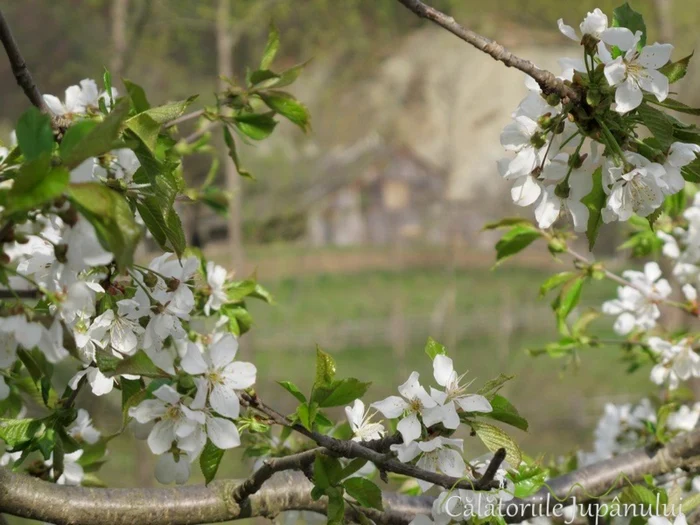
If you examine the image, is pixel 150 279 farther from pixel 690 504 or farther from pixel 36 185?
pixel 690 504

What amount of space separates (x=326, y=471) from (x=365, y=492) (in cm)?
3

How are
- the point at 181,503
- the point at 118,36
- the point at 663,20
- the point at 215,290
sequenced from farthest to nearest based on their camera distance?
the point at 118,36
the point at 663,20
the point at 215,290
the point at 181,503

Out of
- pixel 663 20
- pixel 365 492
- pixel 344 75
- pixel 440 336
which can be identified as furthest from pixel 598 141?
pixel 344 75

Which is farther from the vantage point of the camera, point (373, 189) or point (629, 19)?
point (373, 189)

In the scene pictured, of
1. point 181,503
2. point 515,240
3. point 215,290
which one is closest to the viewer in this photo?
point 181,503

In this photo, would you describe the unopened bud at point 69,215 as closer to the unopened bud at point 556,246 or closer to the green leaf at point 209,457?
the green leaf at point 209,457

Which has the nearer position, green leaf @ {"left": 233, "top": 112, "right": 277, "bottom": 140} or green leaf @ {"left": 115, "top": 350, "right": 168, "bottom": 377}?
green leaf @ {"left": 115, "top": 350, "right": 168, "bottom": 377}

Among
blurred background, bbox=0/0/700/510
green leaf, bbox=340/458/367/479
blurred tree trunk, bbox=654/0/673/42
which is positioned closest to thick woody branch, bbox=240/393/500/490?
green leaf, bbox=340/458/367/479

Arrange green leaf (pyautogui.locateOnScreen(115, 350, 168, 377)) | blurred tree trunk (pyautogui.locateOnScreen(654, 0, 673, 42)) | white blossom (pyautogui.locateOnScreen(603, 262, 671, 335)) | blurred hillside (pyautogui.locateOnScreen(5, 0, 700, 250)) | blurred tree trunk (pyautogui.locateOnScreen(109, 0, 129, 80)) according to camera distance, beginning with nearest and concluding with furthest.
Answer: green leaf (pyautogui.locateOnScreen(115, 350, 168, 377))
white blossom (pyautogui.locateOnScreen(603, 262, 671, 335))
blurred tree trunk (pyautogui.locateOnScreen(654, 0, 673, 42))
blurred tree trunk (pyautogui.locateOnScreen(109, 0, 129, 80))
blurred hillside (pyautogui.locateOnScreen(5, 0, 700, 250))

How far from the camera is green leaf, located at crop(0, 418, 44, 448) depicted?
575mm

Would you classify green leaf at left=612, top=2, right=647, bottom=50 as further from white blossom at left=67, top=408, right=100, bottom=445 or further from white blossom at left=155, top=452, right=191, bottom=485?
white blossom at left=67, top=408, right=100, bottom=445

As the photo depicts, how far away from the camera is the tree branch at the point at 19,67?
53 centimetres

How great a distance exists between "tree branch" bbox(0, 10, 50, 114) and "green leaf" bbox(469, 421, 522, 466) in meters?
0.38

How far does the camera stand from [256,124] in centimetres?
76
